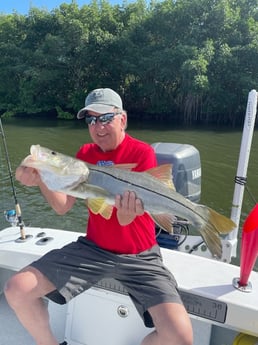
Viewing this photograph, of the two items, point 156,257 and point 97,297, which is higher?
point 156,257

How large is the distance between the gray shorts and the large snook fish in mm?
384

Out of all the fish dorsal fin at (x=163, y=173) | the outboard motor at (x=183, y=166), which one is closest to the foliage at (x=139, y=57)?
the outboard motor at (x=183, y=166)

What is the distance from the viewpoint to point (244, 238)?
2.22 meters

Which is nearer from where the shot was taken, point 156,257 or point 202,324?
point 156,257

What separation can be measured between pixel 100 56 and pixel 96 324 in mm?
30949

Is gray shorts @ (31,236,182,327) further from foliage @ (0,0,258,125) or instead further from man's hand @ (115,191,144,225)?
foliage @ (0,0,258,125)

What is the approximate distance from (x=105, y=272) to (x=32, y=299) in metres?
0.47

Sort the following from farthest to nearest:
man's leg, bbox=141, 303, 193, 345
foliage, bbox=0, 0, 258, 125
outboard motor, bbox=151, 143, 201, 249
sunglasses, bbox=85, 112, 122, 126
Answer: foliage, bbox=0, 0, 258, 125 → outboard motor, bbox=151, 143, 201, 249 → sunglasses, bbox=85, 112, 122, 126 → man's leg, bbox=141, 303, 193, 345

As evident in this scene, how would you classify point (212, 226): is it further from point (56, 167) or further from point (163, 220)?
point (56, 167)

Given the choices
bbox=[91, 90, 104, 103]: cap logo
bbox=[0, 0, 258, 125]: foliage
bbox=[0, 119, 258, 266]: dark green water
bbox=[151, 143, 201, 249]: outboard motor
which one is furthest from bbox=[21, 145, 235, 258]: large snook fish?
bbox=[0, 0, 258, 125]: foliage

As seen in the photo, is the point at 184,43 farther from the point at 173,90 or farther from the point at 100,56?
the point at 100,56

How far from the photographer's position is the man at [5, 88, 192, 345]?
2002mm

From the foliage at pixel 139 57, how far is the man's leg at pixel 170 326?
24510 mm

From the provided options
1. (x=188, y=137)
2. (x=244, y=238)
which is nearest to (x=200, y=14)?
(x=188, y=137)
